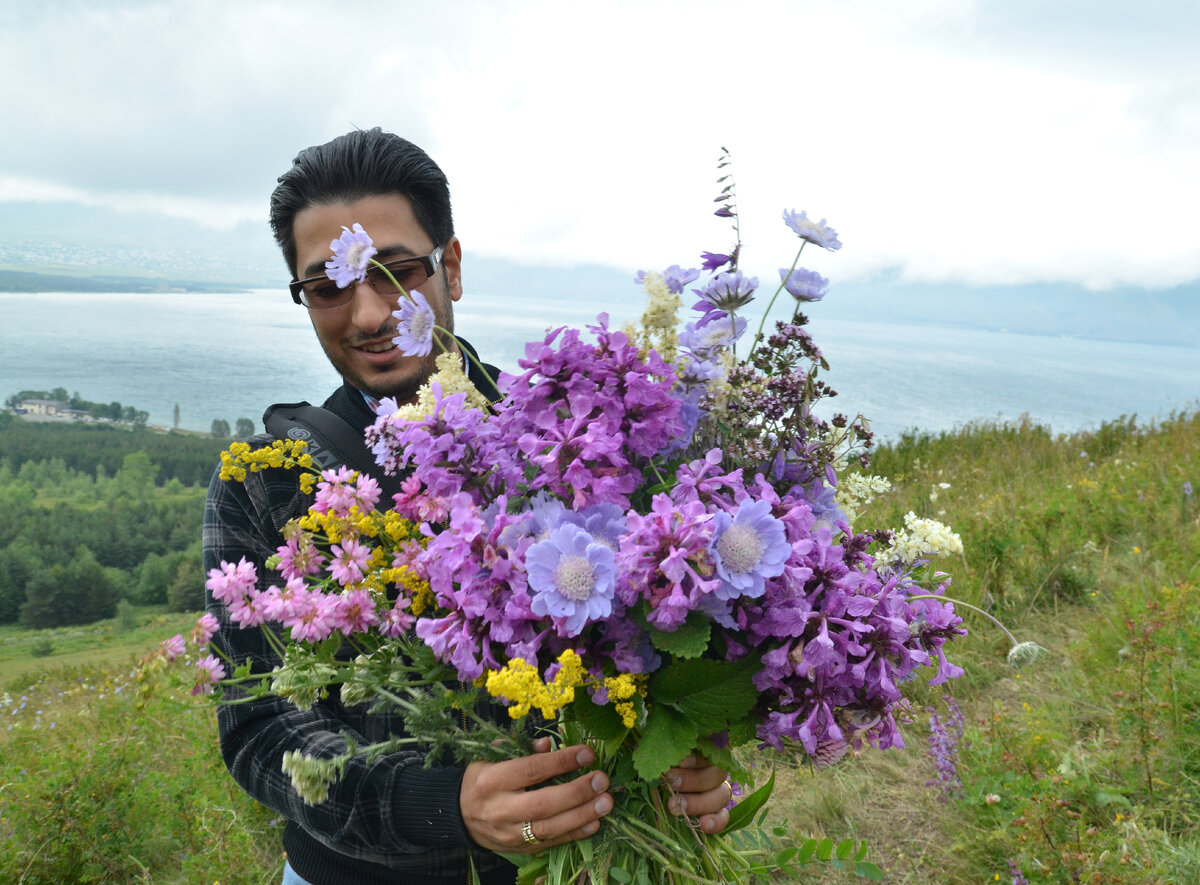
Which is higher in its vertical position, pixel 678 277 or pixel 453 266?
pixel 453 266

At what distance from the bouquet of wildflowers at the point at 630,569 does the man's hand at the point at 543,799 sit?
0.04 m

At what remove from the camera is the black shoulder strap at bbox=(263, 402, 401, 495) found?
1.99 metres

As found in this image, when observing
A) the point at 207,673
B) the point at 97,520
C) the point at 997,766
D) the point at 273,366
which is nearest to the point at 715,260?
the point at 207,673

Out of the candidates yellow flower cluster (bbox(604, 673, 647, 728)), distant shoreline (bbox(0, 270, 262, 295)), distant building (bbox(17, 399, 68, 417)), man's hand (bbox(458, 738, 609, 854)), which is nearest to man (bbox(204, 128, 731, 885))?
man's hand (bbox(458, 738, 609, 854))

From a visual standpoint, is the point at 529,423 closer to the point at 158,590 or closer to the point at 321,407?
the point at 321,407

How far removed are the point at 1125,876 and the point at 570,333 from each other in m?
2.90

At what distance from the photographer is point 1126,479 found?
7.00 meters

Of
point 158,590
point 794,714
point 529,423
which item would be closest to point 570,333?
point 529,423

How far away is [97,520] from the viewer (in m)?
67.9

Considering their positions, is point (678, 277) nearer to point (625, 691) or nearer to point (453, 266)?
point (625, 691)

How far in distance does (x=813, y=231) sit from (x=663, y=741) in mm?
827

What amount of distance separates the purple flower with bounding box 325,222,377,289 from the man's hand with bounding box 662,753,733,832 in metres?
0.94

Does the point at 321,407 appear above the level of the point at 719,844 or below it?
above

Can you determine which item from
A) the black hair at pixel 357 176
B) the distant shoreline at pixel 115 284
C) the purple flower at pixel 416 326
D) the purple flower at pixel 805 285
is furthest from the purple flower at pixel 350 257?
the distant shoreline at pixel 115 284
